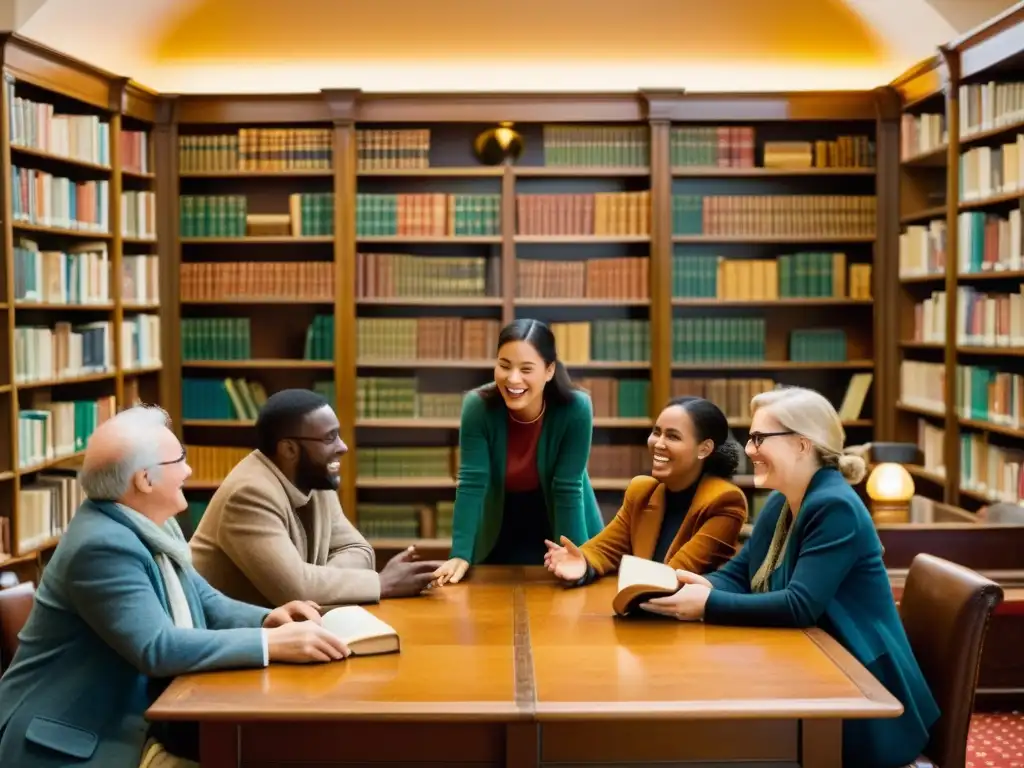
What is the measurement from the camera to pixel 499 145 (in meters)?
6.88

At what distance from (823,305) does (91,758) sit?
5.45 metres

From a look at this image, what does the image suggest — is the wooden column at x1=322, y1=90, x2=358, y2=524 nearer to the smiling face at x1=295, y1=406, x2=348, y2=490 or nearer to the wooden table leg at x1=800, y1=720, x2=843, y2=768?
the smiling face at x1=295, y1=406, x2=348, y2=490

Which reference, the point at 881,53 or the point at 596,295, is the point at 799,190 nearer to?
the point at 881,53

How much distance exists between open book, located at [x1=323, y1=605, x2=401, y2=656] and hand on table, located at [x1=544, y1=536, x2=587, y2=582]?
67cm

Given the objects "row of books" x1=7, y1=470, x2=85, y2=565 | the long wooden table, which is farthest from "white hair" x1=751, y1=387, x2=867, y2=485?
"row of books" x1=7, y1=470, x2=85, y2=565

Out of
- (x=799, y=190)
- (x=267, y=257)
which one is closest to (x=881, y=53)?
(x=799, y=190)

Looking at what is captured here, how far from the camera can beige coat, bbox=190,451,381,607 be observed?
2857 mm

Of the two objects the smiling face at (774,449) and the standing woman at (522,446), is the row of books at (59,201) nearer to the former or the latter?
the standing woman at (522,446)

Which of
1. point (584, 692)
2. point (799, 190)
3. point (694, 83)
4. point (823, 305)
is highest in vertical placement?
point (694, 83)

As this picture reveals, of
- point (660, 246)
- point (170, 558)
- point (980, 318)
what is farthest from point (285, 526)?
point (660, 246)

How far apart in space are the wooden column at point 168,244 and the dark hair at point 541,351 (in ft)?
12.2

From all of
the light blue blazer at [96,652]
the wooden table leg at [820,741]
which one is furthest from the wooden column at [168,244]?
the wooden table leg at [820,741]

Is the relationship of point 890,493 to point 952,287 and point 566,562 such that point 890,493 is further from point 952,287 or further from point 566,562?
point 566,562

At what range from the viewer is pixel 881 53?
6.90 m
